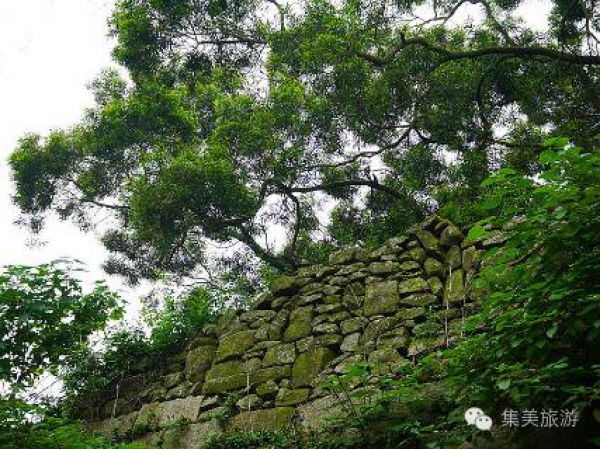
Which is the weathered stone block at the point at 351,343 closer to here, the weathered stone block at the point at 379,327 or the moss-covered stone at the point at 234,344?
the weathered stone block at the point at 379,327

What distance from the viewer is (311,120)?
31.7 feet

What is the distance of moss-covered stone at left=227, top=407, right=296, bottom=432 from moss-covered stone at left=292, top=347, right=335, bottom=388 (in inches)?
12.3

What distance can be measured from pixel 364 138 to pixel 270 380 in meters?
4.76

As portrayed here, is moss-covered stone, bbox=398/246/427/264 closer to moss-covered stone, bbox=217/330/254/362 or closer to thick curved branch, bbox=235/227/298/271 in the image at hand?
moss-covered stone, bbox=217/330/254/362

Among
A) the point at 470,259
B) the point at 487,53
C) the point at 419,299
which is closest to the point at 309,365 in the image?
the point at 419,299

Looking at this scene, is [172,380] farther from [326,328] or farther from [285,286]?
[326,328]

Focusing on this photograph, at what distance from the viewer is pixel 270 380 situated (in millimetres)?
6023

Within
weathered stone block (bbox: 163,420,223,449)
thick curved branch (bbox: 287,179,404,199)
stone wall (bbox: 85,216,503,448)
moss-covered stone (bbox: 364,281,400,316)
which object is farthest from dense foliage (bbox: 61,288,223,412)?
thick curved branch (bbox: 287,179,404,199)

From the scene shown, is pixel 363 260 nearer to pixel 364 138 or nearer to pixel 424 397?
pixel 424 397

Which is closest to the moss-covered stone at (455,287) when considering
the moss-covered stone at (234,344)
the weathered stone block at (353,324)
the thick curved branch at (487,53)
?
the weathered stone block at (353,324)

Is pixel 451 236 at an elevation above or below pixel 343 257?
below

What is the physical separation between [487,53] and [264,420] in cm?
556

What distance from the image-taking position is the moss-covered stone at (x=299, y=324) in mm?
6348

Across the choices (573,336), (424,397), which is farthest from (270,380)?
(573,336)
